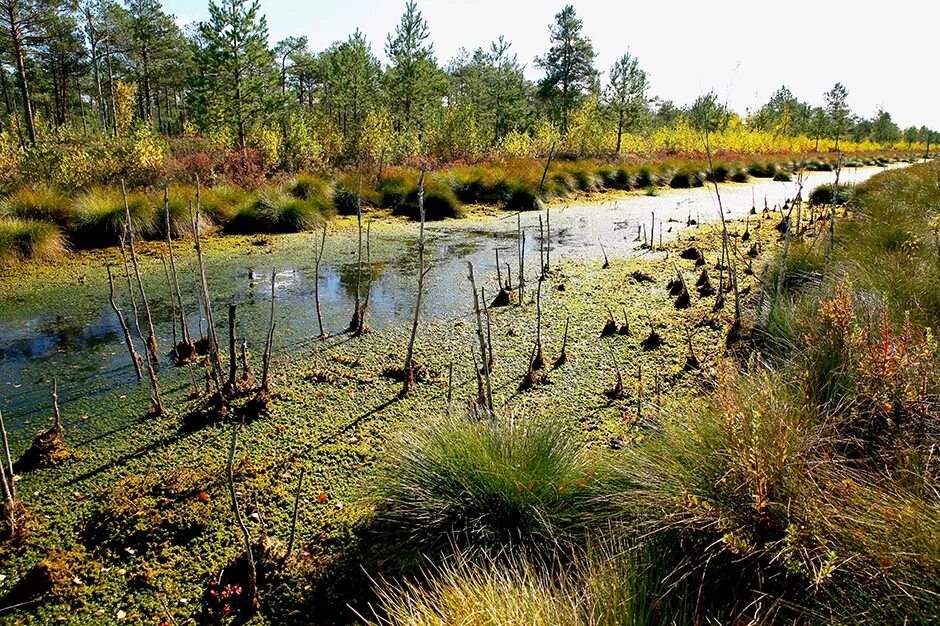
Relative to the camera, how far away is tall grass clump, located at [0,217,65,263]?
6.67m

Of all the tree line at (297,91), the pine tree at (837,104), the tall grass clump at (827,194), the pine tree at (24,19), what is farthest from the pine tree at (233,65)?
the pine tree at (837,104)

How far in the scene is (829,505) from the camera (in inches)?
63.6

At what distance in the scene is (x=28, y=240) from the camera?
692 cm

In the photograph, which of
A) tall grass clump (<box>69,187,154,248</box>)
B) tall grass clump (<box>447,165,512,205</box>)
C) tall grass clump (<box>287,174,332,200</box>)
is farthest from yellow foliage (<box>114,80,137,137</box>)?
tall grass clump (<box>447,165,512,205</box>)

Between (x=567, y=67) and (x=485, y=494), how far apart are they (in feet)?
115

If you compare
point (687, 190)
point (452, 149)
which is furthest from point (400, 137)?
point (687, 190)

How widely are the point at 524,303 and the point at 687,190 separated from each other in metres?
13.9

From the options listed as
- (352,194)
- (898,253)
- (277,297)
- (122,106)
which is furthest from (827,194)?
(122,106)

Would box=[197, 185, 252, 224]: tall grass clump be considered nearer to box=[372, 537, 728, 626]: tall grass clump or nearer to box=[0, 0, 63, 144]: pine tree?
box=[372, 537, 728, 626]: tall grass clump

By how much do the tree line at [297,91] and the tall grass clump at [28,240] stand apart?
5003 mm

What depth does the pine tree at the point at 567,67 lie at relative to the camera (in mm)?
32562

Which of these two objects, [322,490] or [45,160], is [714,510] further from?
[45,160]

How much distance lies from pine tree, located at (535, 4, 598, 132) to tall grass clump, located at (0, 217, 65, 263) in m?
28.7

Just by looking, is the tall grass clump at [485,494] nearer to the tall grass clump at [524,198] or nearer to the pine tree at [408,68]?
the tall grass clump at [524,198]
